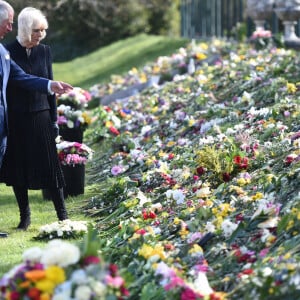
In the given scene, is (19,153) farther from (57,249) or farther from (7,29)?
(57,249)

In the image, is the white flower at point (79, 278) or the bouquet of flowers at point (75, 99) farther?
the bouquet of flowers at point (75, 99)

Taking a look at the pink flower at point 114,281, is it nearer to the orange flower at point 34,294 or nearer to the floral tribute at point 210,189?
the orange flower at point 34,294

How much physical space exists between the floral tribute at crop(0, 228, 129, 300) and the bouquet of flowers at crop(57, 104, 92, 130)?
5.21 m

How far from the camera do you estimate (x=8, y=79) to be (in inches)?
285

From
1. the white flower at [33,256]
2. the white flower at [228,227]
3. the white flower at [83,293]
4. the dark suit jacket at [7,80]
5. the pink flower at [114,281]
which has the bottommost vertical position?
the white flower at [228,227]

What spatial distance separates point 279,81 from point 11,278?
699 cm

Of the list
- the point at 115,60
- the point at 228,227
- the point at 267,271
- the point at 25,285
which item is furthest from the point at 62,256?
the point at 115,60

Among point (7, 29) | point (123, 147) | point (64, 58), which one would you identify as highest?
point (7, 29)

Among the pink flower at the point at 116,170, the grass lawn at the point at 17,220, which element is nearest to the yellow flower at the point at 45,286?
the grass lawn at the point at 17,220

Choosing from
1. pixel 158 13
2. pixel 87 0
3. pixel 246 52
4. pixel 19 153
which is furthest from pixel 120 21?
pixel 19 153

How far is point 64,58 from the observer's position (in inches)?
1218

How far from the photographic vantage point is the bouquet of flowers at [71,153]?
28.5 feet

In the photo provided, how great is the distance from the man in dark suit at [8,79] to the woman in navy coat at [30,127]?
0.35 feet

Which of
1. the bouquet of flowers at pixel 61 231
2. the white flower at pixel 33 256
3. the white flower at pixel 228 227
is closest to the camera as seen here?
the white flower at pixel 33 256
